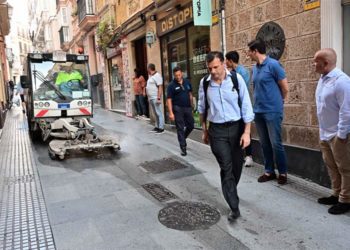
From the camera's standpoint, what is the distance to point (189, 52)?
9.21 metres

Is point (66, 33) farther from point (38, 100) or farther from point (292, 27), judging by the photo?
point (292, 27)

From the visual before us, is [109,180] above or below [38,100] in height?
below

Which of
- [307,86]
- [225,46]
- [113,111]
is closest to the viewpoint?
[307,86]

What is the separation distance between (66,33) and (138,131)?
2115cm

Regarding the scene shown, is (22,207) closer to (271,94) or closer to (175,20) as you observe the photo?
(271,94)

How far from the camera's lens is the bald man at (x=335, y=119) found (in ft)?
12.0

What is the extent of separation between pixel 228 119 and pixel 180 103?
130 inches

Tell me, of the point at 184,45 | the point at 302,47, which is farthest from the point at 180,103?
the point at 184,45

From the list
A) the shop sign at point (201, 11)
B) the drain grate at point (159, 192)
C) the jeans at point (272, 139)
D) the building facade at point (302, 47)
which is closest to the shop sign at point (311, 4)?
the building facade at point (302, 47)

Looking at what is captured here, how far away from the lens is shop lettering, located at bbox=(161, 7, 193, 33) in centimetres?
876

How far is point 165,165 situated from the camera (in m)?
6.54

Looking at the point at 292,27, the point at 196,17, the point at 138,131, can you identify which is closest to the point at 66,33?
the point at 138,131

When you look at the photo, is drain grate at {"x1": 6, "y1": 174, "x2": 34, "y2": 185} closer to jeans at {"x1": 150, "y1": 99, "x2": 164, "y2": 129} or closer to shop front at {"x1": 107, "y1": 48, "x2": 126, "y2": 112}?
jeans at {"x1": 150, "y1": 99, "x2": 164, "y2": 129}

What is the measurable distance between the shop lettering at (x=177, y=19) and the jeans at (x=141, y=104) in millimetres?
3275
